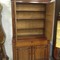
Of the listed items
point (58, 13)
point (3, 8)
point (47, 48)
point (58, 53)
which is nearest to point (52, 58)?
point (58, 53)

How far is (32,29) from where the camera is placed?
9.82 feet

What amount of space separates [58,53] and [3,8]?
1906 millimetres

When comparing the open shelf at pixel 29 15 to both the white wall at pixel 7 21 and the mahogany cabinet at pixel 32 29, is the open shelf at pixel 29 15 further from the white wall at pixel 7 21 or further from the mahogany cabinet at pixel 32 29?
the white wall at pixel 7 21

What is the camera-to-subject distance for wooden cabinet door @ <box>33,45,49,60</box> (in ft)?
8.80

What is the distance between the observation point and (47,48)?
8.91 ft

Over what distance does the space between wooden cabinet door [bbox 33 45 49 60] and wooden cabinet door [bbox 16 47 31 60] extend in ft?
0.51

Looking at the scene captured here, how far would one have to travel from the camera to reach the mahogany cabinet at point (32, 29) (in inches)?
102

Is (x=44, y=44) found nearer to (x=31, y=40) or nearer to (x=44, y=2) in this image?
(x=31, y=40)

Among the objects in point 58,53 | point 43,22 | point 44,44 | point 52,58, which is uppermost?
point 43,22

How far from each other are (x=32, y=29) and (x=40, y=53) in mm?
714

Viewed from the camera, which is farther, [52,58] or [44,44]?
[52,58]

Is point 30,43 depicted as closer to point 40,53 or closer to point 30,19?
point 40,53

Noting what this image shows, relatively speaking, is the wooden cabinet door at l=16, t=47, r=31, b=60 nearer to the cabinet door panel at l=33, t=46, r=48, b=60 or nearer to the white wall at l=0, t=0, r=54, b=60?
the cabinet door panel at l=33, t=46, r=48, b=60

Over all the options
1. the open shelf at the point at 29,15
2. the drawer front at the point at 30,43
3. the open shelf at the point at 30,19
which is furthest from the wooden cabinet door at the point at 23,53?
the open shelf at the point at 29,15
